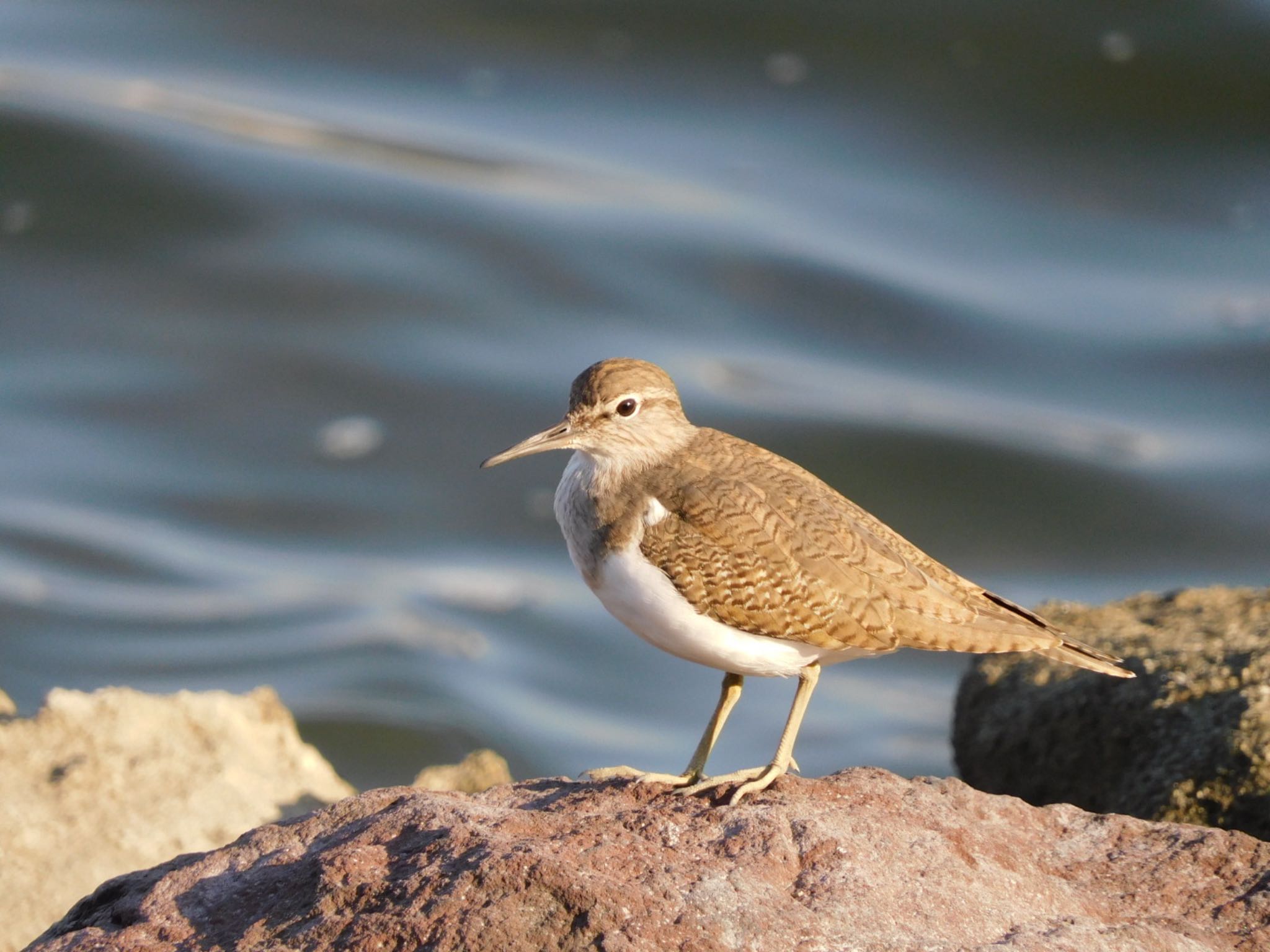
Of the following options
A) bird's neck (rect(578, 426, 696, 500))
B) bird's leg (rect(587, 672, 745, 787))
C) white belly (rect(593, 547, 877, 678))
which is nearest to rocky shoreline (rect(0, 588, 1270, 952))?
bird's leg (rect(587, 672, 745, 787))

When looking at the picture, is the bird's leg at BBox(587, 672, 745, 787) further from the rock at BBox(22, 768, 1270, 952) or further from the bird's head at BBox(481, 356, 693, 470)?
the bird's head at BBox(481, 356, 693, 470)

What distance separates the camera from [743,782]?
5.81 m

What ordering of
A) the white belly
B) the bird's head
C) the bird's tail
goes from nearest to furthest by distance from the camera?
the white belly → the bird's tail → the bird's head

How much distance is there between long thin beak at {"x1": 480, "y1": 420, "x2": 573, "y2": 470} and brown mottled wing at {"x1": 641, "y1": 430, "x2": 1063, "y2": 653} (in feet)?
1.80

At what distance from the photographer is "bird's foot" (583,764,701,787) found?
583cm

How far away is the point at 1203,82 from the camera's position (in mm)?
17609

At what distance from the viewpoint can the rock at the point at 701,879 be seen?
454 cm

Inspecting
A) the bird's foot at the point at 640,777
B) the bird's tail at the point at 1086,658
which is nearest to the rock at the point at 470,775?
the bird's foot at the point at 640,777

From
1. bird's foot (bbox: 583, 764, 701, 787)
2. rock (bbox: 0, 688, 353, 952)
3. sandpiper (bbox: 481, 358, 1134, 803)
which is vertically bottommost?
rock (bbox: 0, 688, 353, 952)

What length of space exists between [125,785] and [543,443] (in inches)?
112

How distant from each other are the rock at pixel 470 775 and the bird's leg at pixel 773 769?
2390mm

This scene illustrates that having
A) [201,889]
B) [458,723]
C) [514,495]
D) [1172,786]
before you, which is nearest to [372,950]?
[201,889]

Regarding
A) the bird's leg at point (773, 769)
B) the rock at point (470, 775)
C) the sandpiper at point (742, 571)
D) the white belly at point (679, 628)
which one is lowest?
the rock at point (470, 775)

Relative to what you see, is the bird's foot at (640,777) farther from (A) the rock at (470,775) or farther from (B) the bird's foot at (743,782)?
(A) the rock at (470,775)
